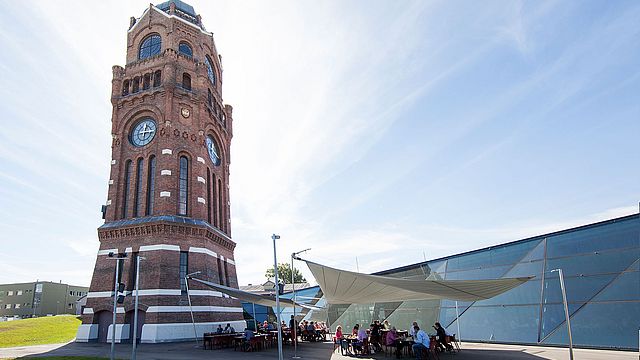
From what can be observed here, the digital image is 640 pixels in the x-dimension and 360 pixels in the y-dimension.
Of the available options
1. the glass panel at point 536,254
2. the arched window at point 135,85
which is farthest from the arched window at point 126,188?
the glass panel at point 536,254

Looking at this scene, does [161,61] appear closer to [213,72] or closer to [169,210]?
[213,72]

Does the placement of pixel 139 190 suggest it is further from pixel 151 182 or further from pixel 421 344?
pixel 421 344

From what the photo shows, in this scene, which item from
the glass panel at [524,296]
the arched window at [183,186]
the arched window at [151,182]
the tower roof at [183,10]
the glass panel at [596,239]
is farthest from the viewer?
the tower roof at [183,10]

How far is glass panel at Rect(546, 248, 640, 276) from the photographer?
701 inches

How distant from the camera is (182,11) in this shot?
37594 mm

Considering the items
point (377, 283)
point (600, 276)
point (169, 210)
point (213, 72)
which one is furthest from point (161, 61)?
point (600, 276)

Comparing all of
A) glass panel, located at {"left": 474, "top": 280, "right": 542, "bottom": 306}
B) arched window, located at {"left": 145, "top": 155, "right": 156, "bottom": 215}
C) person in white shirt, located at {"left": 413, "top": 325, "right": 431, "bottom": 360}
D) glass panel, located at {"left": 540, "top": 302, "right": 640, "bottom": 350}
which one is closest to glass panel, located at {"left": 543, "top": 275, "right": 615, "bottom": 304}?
glass panel, located at {"left": 474, "top": 280, "right": 542, "bottom": 306}

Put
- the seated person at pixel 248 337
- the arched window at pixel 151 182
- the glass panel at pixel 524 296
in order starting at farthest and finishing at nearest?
1. the arched window at pixel 151 182
2. the seated person at pixel 248 337
3. the glass panel at pixel 524 296

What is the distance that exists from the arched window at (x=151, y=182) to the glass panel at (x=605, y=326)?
26.4m

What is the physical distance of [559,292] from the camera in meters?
19.1

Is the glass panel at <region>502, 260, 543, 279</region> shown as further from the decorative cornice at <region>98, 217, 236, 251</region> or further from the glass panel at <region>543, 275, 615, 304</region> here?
the decorative cornice at <region>98, 217, 236, 251</region>

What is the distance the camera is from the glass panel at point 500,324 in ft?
63.9

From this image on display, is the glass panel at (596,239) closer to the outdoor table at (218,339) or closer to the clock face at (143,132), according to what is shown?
the outdoor table at (218,339)

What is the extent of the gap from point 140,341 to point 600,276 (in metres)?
26.0
